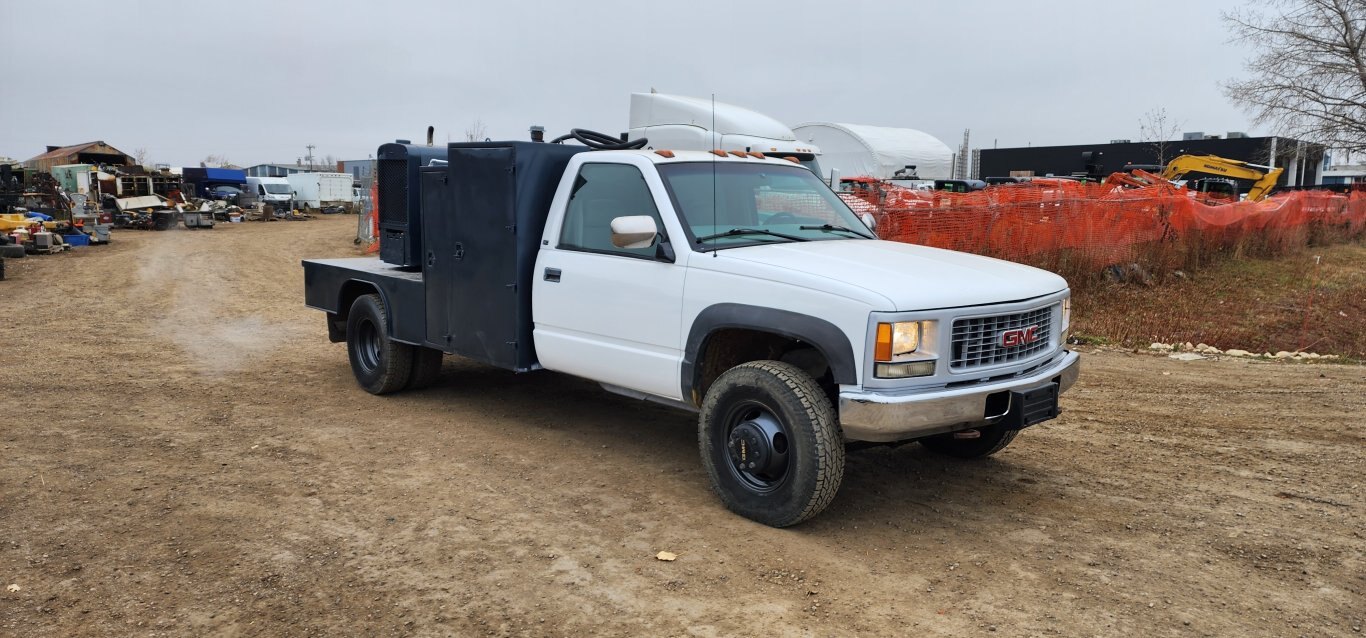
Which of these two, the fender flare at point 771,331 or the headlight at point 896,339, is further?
the fender flare at point 771,331

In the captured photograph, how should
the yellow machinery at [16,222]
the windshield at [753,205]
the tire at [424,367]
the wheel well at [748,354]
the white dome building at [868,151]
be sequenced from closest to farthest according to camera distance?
the wheel well at [748,354]
the windshield at [753,205]
the tire at [424,367]
the yellow machinery at [16,222]
the white dome building at [868,151]

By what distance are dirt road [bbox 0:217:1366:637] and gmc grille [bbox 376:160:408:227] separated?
4.77 ft

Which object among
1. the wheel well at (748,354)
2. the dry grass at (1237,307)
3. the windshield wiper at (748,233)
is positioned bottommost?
the dry grass at (1237,307)

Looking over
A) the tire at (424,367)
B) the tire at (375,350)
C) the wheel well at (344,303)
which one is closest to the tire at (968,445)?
the tire at (424,367)

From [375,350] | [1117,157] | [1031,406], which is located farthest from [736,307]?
[1117,157]

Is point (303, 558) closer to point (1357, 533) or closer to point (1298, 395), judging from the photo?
point (1357, 533)

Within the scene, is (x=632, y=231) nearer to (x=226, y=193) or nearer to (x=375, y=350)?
(x=375, y=350)

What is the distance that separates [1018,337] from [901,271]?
0.67 m

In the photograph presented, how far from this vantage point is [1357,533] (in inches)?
186

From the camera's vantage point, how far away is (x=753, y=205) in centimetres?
573

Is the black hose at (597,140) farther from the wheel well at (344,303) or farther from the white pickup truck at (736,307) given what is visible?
Result: the wheel well at (344,303)

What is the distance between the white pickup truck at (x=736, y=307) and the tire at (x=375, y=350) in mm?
251

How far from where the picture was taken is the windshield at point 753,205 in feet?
17.7

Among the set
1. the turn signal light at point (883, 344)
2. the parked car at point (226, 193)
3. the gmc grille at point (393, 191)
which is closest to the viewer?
the turn signal light at point (883, 344)
